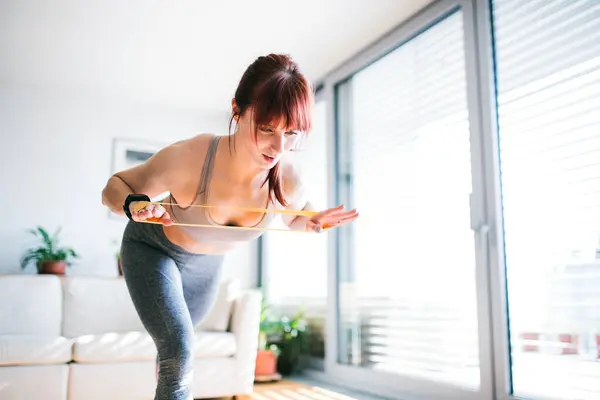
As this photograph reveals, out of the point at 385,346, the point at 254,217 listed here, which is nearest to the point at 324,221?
the point at 254,217

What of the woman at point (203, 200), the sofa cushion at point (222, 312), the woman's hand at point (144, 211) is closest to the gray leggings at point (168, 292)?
the woman at point (203, 200)

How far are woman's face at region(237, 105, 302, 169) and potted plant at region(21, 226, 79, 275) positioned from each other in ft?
10.2

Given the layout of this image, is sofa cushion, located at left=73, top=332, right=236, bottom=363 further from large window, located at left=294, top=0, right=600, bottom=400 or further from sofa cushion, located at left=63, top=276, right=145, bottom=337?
large window, located at left=294, top=0, right=600, bottom=400

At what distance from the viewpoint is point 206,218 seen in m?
1.63

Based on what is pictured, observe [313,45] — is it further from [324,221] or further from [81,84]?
[324,221]

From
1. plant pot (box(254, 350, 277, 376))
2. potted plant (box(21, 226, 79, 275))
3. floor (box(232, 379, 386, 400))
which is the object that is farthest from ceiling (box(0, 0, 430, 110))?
floor (box(232, 379, 386, 400))

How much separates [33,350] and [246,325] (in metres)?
1.25

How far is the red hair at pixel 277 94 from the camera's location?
1.42 meters

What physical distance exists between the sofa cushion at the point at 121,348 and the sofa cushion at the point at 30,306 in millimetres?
409

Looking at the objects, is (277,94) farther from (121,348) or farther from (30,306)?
(30,306)

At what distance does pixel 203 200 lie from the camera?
1634 millimetres

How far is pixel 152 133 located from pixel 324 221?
3.94 metres

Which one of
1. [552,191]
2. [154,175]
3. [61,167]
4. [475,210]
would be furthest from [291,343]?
[154,175]

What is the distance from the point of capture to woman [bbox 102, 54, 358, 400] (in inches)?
56.5
